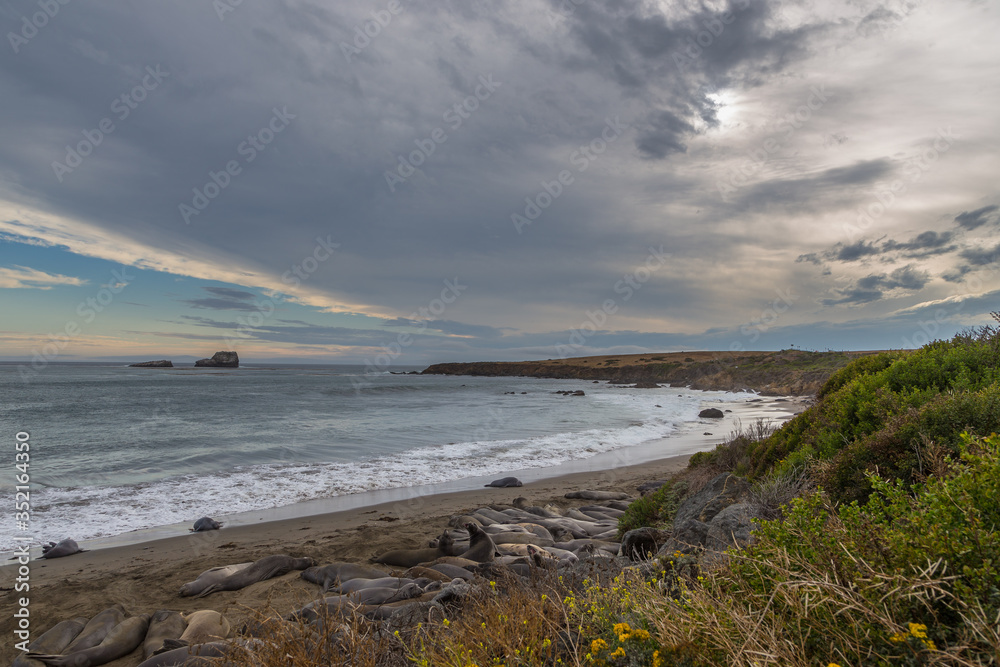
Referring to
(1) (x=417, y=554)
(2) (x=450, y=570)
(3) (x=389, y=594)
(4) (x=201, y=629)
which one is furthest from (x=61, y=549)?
(2) (x=450, y=570)

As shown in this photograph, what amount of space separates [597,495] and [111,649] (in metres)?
9.91

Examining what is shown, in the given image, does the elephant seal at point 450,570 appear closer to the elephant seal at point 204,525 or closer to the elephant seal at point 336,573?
the elephant seal at point 336,573

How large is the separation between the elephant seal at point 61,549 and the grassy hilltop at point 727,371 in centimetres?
3867

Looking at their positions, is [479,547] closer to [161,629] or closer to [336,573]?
[336,573]

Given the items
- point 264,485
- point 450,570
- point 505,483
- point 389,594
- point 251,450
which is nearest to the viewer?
point 389,594

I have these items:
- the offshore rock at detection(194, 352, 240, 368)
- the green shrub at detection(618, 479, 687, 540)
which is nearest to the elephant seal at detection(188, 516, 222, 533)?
the green shrub at detection(618, 479, 687, 540)

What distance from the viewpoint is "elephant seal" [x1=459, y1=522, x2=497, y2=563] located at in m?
7.37

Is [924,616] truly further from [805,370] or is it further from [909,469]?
[805,370]

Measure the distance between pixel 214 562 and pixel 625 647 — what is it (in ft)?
26.5

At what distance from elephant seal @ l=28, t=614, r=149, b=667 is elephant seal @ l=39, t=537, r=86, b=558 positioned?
4.38 meters

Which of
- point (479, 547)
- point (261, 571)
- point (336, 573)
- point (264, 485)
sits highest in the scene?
point (479, 547)

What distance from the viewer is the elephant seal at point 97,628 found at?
17.8 ft

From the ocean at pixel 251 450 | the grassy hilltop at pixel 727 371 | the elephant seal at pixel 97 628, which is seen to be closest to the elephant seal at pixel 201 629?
the elephant seal at pixel 97 628

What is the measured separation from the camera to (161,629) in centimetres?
572
